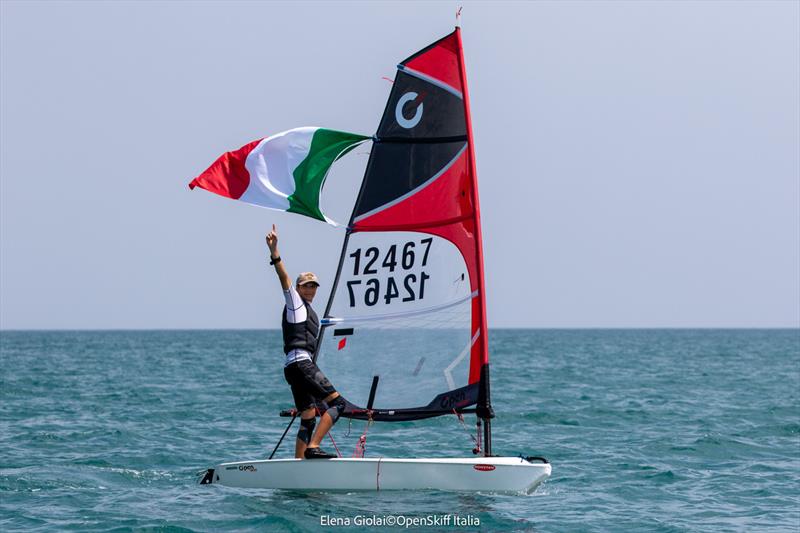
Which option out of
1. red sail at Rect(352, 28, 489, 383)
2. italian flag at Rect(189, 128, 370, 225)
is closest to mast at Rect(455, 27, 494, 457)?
red sail at Rect(352, 28, 489, 383)

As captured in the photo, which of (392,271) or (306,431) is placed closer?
(306,431)

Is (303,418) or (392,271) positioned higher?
(392,271)

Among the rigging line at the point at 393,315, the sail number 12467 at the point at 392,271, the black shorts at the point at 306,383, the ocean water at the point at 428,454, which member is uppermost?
the sail number 12467 at the point at 392,271

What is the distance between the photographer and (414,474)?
38.0 feet

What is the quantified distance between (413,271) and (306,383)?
5.78ft

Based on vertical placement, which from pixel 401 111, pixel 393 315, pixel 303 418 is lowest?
pixel 303 418

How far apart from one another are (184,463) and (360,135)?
227 inches

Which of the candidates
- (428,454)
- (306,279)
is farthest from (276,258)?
(428,454)

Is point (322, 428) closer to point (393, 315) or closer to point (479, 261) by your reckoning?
point (393, 315)

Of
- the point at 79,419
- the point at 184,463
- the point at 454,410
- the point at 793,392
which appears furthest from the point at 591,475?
the point at 793,392

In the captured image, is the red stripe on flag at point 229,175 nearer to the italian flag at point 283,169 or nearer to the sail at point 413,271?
the italian flag at point 283,169

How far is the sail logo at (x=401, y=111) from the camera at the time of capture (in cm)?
1203

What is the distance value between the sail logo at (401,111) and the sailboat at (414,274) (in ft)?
0.04

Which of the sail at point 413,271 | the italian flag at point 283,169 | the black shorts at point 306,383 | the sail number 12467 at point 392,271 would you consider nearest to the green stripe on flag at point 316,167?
the italian flag at point 283,169
